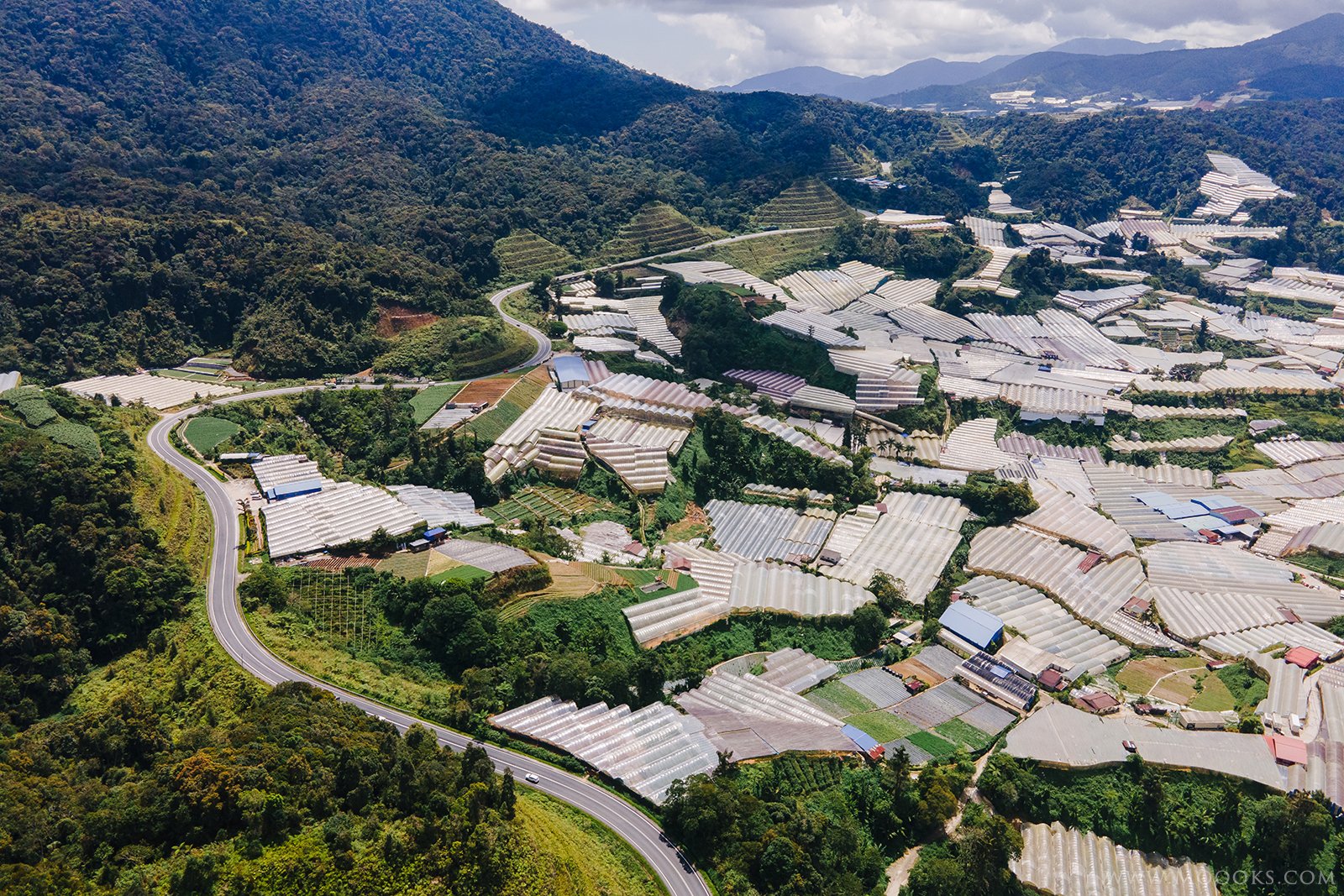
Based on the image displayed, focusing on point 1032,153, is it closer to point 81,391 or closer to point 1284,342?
point 1284,342

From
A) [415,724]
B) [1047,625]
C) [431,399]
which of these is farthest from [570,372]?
[415,724]

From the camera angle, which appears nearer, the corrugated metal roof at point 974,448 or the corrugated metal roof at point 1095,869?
the corrugated metal roof at point 1095,869

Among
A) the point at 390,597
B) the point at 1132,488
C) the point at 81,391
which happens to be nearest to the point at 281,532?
the point at 390,597

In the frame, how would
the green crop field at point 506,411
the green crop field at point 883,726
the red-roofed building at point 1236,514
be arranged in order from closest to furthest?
the green crop field at point 883,726 < the red-roofed building at point 1236,514 < the green crop field at point 506,411

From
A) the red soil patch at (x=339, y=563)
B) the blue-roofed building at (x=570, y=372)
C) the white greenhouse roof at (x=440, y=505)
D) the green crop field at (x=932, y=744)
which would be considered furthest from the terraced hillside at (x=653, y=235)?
the green crop field at (x=932, y=744)

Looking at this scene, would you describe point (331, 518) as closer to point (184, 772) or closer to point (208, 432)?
point (208, 432)

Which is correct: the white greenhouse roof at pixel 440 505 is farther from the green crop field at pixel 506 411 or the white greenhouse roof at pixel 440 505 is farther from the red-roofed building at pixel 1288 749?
the red-roofed building at pixel 1288 749
